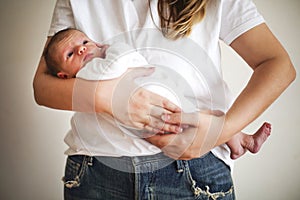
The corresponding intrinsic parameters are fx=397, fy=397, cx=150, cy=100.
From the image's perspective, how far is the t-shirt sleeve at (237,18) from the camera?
0.70 meters

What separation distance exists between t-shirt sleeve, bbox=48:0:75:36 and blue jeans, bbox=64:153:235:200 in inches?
10.3

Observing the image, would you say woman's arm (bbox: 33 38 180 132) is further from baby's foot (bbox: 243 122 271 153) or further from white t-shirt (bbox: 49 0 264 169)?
baby's foot (bbox: 243 122 271 153)

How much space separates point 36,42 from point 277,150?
2.85 feet

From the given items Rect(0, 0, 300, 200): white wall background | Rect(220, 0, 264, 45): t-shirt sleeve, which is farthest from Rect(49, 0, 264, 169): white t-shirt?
Rect(0, 0, 300, 200): white wall background

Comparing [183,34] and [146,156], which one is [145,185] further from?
A: [183,34]

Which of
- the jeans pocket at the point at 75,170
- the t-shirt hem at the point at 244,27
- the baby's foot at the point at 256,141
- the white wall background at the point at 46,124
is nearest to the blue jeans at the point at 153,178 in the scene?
the jeans pocket at the point at 75,170

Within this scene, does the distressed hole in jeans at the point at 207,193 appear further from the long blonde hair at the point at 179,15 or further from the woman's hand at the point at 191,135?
the long blonde hair at the point at 179,15

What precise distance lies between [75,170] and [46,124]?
592 millimetres

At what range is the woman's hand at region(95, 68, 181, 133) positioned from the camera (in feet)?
2.14

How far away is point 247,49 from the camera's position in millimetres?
716

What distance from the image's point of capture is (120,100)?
2.20ft

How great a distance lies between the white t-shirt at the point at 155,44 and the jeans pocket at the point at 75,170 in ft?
0.05

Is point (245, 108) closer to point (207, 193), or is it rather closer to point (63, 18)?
point (207, 193)

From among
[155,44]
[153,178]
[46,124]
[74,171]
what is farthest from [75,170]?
[46,124]
